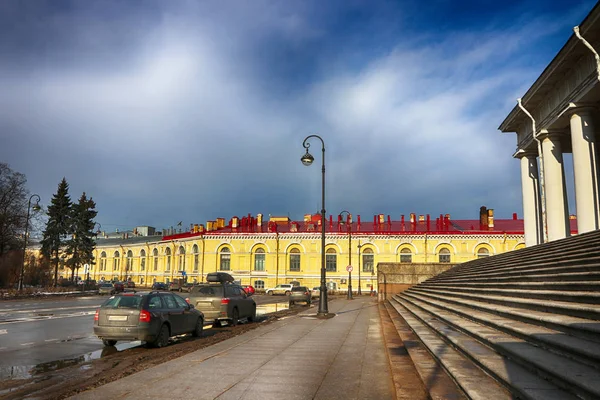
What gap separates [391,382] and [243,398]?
8.37 ft

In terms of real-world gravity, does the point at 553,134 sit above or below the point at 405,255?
above

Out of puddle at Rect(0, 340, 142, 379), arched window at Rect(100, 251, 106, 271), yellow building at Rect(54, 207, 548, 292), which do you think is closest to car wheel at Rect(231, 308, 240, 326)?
puddle at Rect(0, 340, 142, 379)

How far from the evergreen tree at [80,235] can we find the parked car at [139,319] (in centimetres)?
5756

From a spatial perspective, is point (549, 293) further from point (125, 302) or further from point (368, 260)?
point (368, 260)

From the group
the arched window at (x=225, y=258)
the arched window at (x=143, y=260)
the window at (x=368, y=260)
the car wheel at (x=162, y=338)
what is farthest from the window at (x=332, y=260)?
the car wheel at (x=162, y=338)

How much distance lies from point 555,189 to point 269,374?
1860cm

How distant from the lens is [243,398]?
20.1ft

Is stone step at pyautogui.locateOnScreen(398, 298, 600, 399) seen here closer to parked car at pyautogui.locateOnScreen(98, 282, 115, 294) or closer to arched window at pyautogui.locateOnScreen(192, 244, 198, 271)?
parked car at pyautogui.locateOnScreen(98, 282, 115, 294)

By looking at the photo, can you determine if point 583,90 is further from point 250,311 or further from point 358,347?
point 250,311

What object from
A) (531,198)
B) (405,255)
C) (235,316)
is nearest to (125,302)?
(235,316)

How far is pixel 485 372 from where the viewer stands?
6.05 meters

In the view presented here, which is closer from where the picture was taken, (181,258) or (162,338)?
(162,338)

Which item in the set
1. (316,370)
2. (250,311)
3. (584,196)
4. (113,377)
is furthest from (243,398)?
(584,196)

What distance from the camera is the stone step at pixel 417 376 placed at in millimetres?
5902
